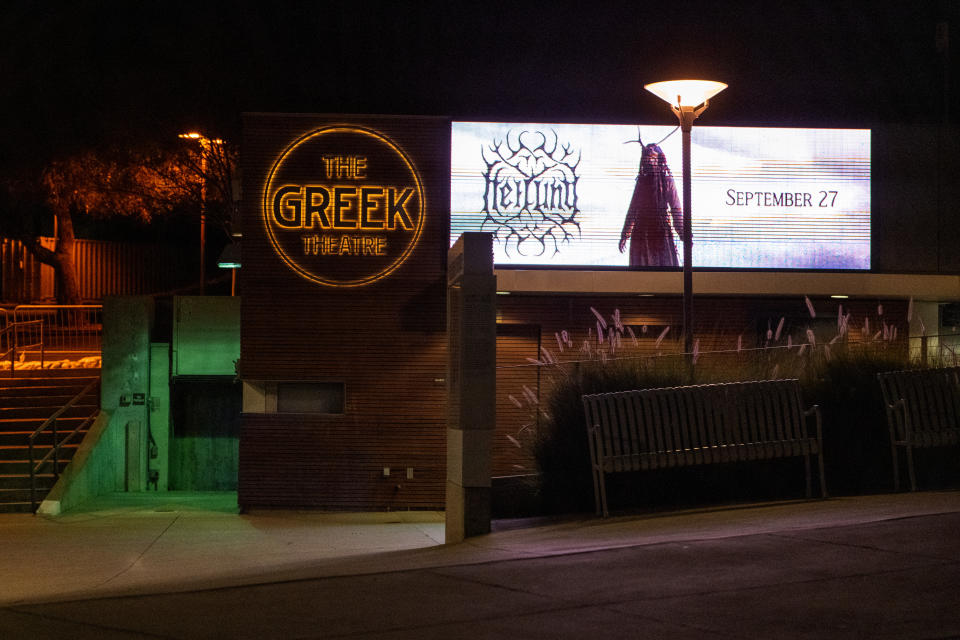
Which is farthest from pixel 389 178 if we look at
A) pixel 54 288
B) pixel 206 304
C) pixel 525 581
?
pixel 54 288

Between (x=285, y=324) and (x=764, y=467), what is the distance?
940 centimetres

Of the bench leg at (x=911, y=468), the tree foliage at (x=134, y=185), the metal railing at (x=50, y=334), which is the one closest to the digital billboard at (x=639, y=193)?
the bench leg at (x=911, y=468)

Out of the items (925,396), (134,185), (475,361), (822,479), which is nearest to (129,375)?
(134,185)

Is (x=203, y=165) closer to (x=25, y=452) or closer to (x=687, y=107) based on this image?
(x=25, y=452)

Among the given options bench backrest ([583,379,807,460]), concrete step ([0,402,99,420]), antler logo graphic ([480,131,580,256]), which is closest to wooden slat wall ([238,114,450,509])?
antler logo graphic ([480,131,580,256])

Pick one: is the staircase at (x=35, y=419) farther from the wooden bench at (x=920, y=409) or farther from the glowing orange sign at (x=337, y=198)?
the wooden bench at (x=920, y=409)

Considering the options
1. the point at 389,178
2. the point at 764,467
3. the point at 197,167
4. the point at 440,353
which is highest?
the point at 197,167

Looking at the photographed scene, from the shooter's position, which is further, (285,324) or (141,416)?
(141,416)

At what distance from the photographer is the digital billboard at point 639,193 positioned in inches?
790

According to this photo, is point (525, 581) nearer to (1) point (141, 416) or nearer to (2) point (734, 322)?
(2) point (734, 322)

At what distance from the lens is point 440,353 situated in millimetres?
20016

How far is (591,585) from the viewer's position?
330 inches

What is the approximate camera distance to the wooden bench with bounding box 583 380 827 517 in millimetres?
12398

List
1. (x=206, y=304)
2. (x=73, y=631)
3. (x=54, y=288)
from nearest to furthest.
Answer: (x=73, y=631) < (x=206, y=304) < (x=54, y=288)
